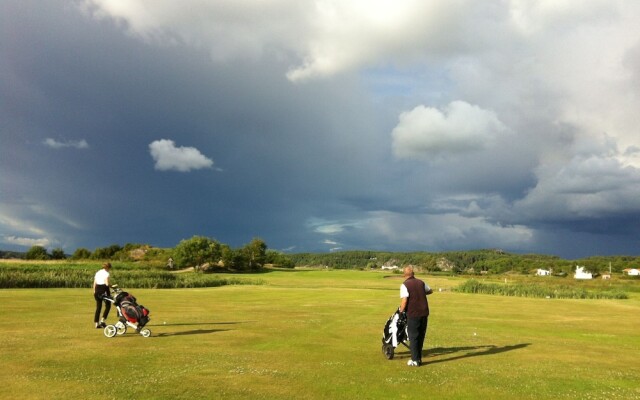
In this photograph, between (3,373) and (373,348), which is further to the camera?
(373,348)

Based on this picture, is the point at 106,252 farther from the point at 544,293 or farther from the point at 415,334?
the point at 415,334

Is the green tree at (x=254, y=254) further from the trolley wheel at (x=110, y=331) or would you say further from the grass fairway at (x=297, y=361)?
the trolley wheel at (x=110, y=331)

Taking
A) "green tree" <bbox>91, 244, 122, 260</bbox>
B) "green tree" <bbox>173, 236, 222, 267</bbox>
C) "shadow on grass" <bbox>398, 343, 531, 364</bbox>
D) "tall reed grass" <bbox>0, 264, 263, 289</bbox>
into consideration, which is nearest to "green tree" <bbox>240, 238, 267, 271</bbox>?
"green tree" <bbox>173, 236, 222, 267</bbox>

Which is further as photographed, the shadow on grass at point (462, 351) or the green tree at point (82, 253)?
the green tree at point (82, 253)

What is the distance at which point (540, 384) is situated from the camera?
13.1 metres

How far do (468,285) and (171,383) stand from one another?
71.8 meters

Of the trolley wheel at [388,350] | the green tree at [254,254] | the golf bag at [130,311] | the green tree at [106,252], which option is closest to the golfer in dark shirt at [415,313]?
the trolley wheel at [388,350]

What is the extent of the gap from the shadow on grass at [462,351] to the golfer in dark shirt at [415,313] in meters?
1.09

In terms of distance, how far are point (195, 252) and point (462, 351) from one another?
13600 cm

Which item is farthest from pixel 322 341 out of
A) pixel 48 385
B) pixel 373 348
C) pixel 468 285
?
pixel 468 285

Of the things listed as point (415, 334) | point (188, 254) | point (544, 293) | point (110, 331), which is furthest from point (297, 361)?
point (188, 254)

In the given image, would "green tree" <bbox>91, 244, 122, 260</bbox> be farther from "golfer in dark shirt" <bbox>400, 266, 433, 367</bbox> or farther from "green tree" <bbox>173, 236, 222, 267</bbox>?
"golfer in dark shirt" <bbox>400, 266, 433, 367</bbox>

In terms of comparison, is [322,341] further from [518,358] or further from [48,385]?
[48,385]

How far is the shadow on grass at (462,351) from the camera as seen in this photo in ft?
54.9
